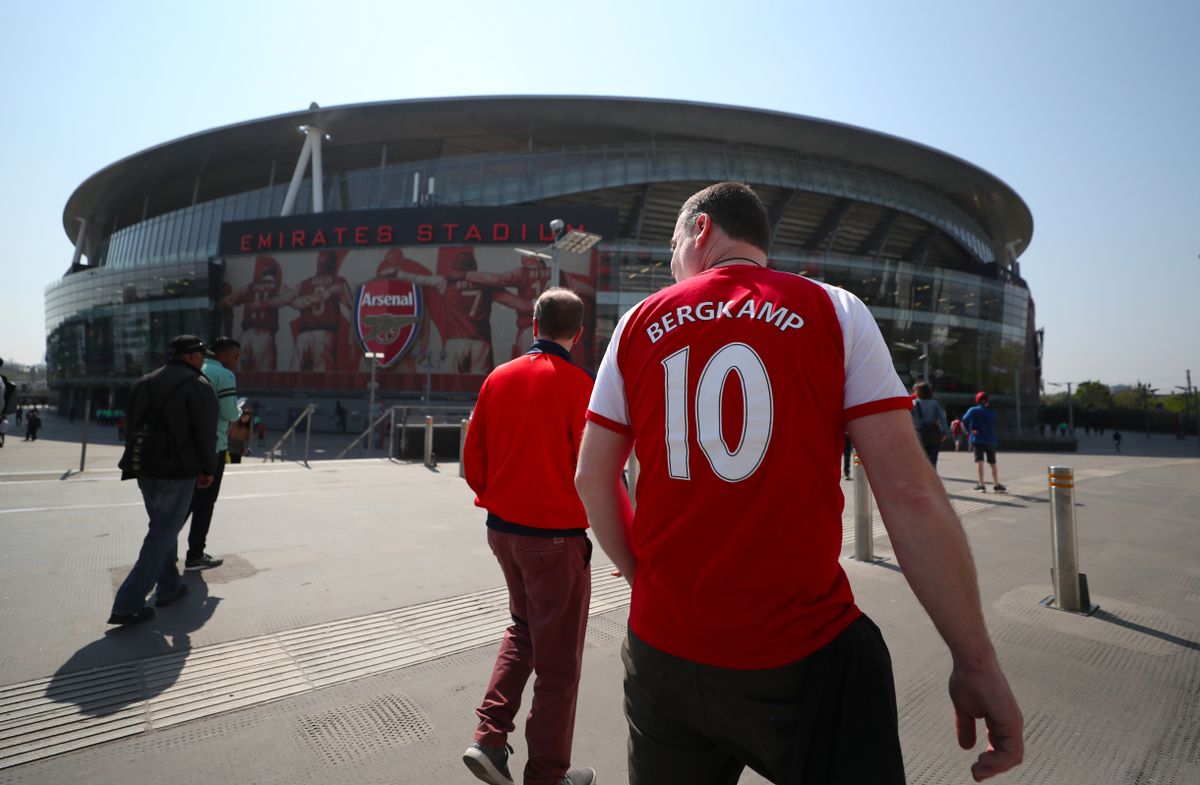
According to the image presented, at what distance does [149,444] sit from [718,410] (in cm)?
412

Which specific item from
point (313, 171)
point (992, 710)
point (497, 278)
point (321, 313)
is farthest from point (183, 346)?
point (313, 171)

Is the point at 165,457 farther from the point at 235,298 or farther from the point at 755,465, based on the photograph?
the point at 235,298

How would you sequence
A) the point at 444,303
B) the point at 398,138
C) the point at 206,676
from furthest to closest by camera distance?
the point at 398,138, the point at 444,303, the point at 206,676

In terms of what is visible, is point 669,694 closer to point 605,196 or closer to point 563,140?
Result: point 605,196

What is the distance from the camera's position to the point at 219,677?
297 centimetres

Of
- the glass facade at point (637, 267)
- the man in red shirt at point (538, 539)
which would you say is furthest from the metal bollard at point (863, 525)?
the glass facade at point (637, 267)

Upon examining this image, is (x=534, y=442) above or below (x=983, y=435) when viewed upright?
above

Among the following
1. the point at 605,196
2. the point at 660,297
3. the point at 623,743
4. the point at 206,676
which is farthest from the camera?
the point at 605,196

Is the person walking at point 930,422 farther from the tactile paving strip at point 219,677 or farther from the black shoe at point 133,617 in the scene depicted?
the black shoe at point 133,617

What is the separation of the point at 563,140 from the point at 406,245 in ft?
50.1

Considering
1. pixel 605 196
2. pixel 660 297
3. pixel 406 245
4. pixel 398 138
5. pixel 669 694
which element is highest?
pixel 398 138

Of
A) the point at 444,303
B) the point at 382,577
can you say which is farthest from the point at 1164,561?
the point at 444,303

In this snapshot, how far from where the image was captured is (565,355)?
2.53m

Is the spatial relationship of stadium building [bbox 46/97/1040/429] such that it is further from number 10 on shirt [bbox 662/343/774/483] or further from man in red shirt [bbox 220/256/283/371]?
number 10 on shirt [bbox 662/343/774/483]
